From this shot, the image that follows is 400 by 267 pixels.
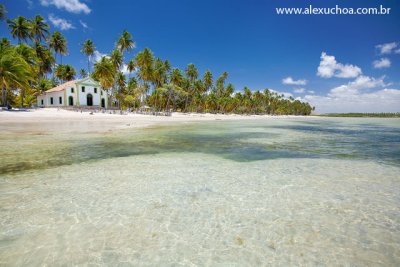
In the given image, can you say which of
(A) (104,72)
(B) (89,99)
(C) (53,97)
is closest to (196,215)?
(A) (104,72)

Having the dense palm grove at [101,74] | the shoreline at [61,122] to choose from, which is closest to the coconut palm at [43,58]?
the dense palm grove at [101,74]

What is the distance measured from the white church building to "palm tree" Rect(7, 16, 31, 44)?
43.6 ft

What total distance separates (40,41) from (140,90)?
2631cm

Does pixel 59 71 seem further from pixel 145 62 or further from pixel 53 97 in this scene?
pixel 145 62

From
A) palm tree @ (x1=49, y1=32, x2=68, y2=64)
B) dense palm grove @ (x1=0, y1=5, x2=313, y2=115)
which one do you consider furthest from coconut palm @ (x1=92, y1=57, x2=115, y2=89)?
palm tree @ (x1=49, y1=32, x2=68, y2=64)

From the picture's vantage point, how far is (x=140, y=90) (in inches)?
2414

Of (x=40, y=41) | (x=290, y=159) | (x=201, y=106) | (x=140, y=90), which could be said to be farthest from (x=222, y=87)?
(x=290, y=159)

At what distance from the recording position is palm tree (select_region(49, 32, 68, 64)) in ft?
201

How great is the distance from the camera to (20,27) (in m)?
50.0

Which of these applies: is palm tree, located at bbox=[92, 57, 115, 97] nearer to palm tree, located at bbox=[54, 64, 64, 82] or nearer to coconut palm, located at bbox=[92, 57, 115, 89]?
coconut palm, located at bbox=[92, 57, 115, 89]

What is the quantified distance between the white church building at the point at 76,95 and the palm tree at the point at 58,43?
15.1 meters

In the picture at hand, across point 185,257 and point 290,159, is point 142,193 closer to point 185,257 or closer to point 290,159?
point 185,257

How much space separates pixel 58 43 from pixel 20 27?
11.5m

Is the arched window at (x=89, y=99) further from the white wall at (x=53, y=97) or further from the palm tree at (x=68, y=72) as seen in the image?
the palm tree at (x=68, y=72)
